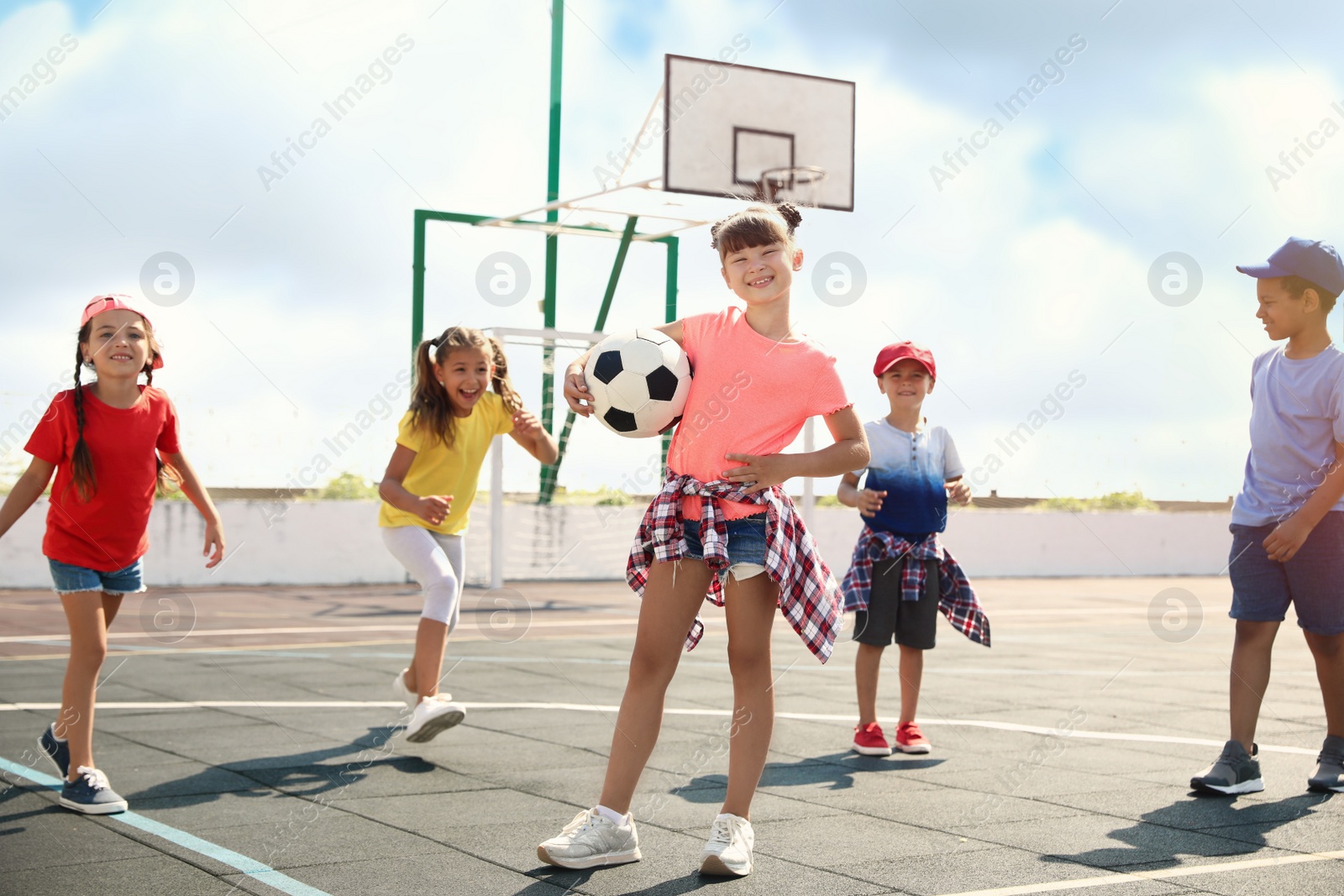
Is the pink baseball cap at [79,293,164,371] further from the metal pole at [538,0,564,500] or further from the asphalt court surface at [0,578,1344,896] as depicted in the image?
the metal pole at [538,0,564,500]

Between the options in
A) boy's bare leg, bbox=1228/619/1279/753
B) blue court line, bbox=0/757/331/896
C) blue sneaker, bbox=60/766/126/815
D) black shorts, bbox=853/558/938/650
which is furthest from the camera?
black shorts, bbox=853/558/938/650

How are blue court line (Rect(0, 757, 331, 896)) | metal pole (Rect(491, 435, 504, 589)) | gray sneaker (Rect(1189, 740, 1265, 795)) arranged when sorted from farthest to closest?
metal pole (Rect(491, 435, 504, 589))
gray sneaker (Rect(1189, 740, 1265, 795))
blue court line (Rect(0, 757, 331, 896))

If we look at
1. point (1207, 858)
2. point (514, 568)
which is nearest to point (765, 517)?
point (1207, 858)

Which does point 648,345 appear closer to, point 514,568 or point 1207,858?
point 1207,858

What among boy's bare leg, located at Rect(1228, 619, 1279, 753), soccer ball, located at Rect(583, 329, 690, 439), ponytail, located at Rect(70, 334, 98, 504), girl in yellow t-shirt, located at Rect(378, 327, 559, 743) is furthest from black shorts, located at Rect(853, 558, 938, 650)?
ponytail, located at Rect(70, 334, 98, 504)

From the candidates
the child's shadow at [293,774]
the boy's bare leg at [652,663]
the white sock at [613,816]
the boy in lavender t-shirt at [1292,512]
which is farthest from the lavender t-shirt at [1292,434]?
the child's shadow at [293,774]

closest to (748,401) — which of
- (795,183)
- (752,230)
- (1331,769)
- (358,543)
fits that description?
(752,230)

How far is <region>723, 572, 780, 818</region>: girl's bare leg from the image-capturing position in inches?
136

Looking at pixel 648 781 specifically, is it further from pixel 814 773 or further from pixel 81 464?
pixel 81 464

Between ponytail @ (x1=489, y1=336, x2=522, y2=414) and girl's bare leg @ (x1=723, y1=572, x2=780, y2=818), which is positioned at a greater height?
ponytail @ (x1=489, y1=336, x2=522, y2=414)

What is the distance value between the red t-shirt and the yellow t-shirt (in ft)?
3.50

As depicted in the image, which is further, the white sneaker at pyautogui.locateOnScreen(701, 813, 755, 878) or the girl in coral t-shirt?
the girl in coral t-shirt

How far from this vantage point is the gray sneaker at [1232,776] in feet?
14.2

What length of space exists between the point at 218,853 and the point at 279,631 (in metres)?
7.45
